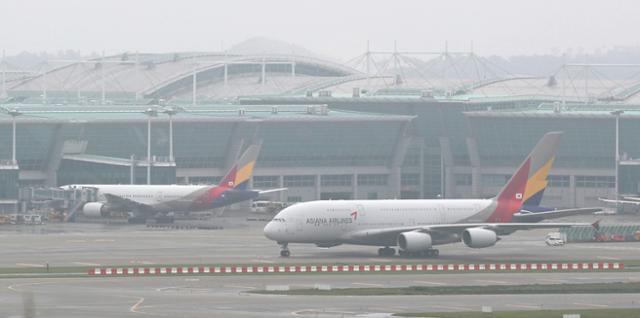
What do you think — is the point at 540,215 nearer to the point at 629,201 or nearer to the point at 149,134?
the point at 629,201

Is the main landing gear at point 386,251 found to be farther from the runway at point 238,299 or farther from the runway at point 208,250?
the runway at point 238,299

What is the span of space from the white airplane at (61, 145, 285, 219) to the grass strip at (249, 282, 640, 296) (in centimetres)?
7679

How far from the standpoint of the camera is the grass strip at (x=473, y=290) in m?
77.3

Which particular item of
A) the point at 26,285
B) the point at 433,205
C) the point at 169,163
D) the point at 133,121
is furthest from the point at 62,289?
the point at 133,121

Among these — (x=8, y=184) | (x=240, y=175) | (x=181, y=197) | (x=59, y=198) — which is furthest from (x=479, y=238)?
(x=8, y=184)

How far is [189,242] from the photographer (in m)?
124

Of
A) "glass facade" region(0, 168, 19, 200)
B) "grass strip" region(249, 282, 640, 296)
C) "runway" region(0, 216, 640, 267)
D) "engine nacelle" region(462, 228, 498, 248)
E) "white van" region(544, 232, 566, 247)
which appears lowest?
"grass strip" region(249, 282, 640, 296)

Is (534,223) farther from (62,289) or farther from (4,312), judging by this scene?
(4,312)

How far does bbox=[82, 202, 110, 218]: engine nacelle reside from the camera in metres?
158

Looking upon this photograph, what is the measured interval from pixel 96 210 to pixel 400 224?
56.1 m

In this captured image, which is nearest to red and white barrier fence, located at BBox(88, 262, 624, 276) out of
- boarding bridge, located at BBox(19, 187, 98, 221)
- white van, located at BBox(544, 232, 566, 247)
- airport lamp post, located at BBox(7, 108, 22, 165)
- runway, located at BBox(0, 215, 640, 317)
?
runway, located at BBox(0, 215, 640, 317)

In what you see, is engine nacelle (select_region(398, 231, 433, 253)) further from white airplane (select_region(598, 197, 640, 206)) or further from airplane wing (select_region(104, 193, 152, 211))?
white airplane (select_region(598, 197, 640, 206))

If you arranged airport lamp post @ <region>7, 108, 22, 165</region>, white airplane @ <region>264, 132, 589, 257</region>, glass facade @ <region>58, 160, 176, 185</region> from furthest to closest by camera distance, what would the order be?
glass facade @ <region>58, 160, 176, 185</region>, airport lamp post @ <region>7, 108, 22, 165</region>, white airplane @ <region>264, 132, 589, 257</region>

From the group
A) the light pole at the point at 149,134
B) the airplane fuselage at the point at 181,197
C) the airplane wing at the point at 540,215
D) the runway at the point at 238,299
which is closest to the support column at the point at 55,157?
the light pole at the point at 149,134
